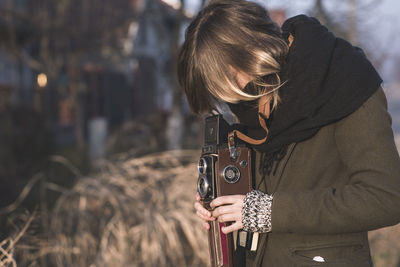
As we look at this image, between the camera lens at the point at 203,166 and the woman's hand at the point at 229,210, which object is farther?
the camera lens at the point at 203,166

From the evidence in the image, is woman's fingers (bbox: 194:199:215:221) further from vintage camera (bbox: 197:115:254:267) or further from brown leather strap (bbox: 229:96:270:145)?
brown leather strap (bbox: 229:96:270:145)

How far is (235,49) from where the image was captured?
4.58 feet

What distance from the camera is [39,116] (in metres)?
8.02

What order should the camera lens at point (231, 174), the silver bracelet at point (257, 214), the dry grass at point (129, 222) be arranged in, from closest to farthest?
the silver bracelet at point (257, 214), the camera lens at point (231, 174), the dry grass at point (129, 222)

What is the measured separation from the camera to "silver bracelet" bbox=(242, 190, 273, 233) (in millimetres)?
1306

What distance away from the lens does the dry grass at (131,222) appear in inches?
129

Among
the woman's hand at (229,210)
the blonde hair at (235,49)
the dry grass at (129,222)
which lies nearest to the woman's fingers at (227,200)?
the woman's hand at (229,210)

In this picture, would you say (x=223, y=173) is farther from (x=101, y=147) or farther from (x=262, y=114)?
(x=101, y=147)

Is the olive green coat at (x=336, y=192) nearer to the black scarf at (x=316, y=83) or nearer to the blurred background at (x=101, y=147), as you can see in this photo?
the black scarf at (x=316, y=83)

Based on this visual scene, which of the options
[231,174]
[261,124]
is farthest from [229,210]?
[261,124]

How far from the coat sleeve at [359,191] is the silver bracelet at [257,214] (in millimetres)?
38

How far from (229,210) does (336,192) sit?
311 mm

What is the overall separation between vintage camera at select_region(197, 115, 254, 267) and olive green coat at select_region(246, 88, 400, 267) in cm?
9

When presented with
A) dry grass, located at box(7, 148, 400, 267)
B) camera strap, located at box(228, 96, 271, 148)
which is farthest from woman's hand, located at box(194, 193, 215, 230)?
dry grass, located at box(7, 148, 400, 267)
